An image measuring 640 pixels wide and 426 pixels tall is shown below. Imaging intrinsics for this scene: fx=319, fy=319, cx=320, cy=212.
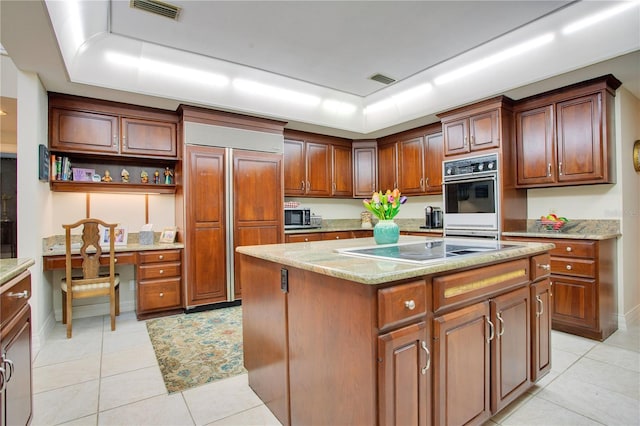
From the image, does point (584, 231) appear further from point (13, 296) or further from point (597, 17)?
point (13, 296)

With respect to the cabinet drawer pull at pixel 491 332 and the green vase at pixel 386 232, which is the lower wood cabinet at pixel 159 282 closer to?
the green vase at pixel 386 232

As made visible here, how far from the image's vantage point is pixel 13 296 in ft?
4.38

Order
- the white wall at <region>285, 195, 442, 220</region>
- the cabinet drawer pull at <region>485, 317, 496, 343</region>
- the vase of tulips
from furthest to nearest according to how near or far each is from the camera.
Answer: the white wall at <region>285, 195, 442, 220</region>, the vase of tulips, the cabinet drawer pull at <region>485, 317, 496, 343</region>

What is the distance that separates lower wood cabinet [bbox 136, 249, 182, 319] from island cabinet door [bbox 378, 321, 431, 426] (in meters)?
3.16

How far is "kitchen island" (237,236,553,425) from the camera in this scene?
117 centimetres

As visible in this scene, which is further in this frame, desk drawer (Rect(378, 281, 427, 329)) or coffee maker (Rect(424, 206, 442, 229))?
coffee maker (Rect(424, 206, 442, 229))

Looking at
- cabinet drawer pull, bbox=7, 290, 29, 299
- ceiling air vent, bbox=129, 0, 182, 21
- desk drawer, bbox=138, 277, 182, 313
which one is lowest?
desk drawer, bbox=138, 277, 182, 313

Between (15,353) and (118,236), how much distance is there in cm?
269

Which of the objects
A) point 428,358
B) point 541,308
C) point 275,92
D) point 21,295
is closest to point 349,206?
point 275,92

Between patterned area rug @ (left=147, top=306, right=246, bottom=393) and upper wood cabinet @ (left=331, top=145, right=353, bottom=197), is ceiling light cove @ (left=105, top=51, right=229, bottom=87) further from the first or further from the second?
patterned area rug @ (left=147, top=306, right=246, bottom=393)

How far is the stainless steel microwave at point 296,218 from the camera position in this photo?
469 centimetres

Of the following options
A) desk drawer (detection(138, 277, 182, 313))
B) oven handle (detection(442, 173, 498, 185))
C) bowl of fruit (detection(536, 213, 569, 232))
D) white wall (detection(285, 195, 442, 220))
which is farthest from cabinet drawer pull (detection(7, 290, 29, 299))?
bowl of fruit (detection(536, 213, 569, 232))

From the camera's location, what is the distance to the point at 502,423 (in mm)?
1711

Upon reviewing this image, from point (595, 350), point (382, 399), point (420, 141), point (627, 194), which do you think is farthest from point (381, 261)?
point (420, 141)
